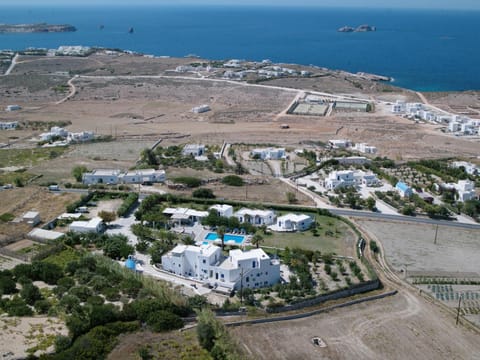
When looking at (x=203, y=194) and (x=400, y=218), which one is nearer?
(x=400, y=218)

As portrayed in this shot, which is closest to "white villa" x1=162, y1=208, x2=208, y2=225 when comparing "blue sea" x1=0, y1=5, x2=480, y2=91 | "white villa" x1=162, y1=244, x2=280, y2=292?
"white villa" x1=162, y1=244, x2=280, y2=292

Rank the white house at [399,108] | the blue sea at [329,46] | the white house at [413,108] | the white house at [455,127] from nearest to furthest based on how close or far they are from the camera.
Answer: the white house at [455,127] < the white house at [413,108] < the white house at [399,108] < the blue sea at [329,46]

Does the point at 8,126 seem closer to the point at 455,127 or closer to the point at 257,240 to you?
the point at 257,240

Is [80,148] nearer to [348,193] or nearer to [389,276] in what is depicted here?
[348,193]

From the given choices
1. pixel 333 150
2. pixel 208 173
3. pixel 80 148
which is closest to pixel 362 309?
pixel 208 173

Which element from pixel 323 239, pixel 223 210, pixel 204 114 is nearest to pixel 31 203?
pixel 223 210

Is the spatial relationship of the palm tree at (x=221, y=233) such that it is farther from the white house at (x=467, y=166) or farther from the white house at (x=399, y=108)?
the white house at (x=399, y=108)

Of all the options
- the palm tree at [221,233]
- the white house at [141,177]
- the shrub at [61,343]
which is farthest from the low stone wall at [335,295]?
the white house at [141,177]
